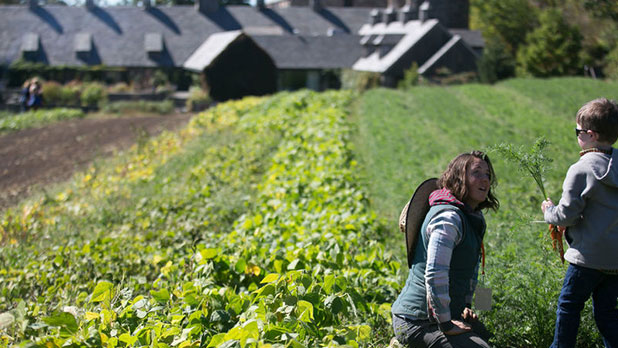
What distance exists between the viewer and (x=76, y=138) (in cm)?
2264

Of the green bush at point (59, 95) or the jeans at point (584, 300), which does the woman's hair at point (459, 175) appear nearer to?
the jeans at point (584, 300)

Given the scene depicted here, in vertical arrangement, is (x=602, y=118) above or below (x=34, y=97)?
above

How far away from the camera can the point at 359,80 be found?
40.9 metres

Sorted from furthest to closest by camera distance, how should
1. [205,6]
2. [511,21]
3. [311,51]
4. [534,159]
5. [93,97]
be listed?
1. [205,6]
2. [511,21]
3. [311,51]
4. [93,97]
5. [534,159]

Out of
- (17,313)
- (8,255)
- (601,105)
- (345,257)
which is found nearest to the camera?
(17,313)

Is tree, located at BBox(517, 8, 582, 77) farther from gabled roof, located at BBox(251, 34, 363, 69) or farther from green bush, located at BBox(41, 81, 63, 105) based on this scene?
green bush, located at BBox(41, 81, 63, 105)

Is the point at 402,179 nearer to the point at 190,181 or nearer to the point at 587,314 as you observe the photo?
the point at 190,181

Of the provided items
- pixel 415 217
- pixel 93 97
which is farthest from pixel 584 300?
pixel 93 97

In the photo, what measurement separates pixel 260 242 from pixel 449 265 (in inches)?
130

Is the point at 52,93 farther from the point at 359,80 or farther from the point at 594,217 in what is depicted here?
the point at 594,217

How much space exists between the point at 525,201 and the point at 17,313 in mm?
6556

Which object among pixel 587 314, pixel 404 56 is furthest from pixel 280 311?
pixel 404 56

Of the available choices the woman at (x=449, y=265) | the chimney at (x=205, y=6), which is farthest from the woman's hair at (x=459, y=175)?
the chimney at (x=205, y=6)

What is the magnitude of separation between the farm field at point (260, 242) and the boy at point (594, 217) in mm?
455
